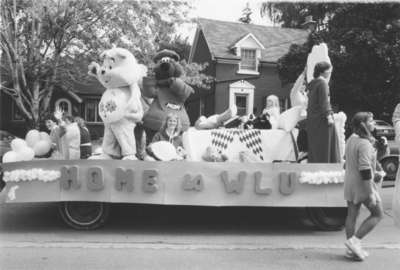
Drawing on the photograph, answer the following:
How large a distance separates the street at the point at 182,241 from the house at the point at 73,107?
788 inches

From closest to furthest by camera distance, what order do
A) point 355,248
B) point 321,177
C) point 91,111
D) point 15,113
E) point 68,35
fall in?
1. point 355,248
2. point 321,177
3. point 68,35
4. point 15,113
5. point 91,111

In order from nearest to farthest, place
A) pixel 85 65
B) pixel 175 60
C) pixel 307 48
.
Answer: pixel 175 60 → pixel 85 65 → pixel 307 48

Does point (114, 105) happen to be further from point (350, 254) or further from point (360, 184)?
point (350, 254)

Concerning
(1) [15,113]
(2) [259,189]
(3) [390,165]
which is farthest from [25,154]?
(1) [15,113]

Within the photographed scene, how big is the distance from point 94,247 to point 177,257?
1006 mm

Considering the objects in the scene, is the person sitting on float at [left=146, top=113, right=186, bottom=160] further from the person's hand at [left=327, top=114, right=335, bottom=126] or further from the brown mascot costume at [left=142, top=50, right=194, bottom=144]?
the person's hand at [left=327, top=114, right=335, bottom=126]

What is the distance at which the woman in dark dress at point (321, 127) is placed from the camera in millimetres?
5684

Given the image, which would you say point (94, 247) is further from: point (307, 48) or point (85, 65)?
point (307, 48)

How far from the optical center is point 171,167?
5293 millimetres

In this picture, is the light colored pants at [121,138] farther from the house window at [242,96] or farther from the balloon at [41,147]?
the house window at [242,96]

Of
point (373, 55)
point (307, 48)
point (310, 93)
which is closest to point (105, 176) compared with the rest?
point (310, 93)

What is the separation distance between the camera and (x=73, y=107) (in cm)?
2723

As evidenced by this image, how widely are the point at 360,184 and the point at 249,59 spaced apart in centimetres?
1995

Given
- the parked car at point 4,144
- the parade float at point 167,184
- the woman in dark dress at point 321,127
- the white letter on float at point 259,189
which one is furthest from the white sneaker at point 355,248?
the parked car at point 4,144
